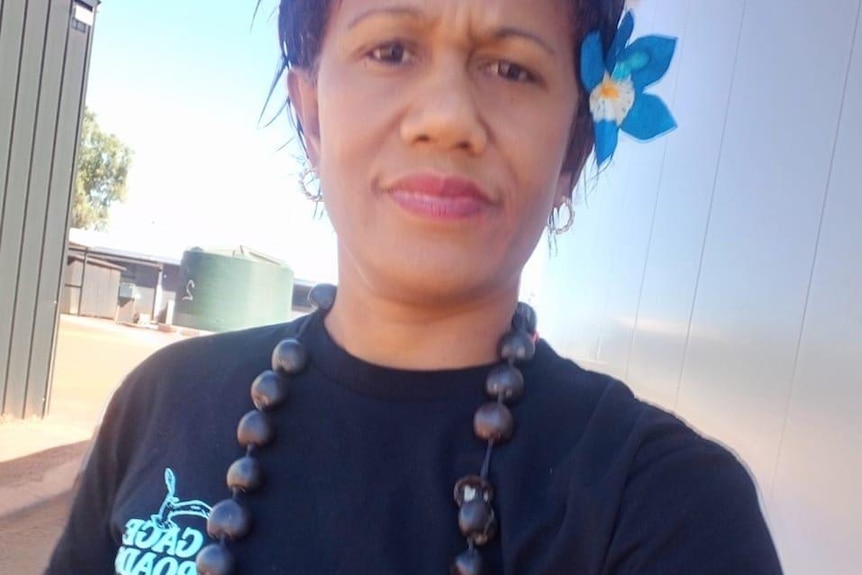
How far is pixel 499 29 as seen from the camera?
1108 mm

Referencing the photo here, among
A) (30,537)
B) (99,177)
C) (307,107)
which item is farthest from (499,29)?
(99,177)

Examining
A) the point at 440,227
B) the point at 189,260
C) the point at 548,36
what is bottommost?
the point at 189,260

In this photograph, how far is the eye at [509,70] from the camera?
1127mm

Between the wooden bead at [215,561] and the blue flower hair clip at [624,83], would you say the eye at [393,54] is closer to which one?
the blue flower hair clip at [624,83]

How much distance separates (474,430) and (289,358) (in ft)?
1.05

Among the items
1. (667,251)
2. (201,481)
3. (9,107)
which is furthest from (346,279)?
(9,107)

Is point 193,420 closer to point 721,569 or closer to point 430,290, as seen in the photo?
point 430,290

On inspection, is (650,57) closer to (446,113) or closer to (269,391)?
(446,113)

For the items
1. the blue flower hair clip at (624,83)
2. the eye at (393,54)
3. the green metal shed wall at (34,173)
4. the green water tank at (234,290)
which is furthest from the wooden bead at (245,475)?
the green water tank at (234,290)

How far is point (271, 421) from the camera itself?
1198 millimetres

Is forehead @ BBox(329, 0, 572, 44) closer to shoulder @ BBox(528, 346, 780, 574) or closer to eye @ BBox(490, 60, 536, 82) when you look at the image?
eye @ BBox(490, 60, 536, 82)

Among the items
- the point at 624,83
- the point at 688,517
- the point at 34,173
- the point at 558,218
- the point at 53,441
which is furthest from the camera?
the point at 34,173

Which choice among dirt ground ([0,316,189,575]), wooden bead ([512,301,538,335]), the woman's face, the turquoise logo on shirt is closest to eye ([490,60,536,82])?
the woman's face

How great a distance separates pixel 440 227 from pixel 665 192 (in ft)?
8.87
